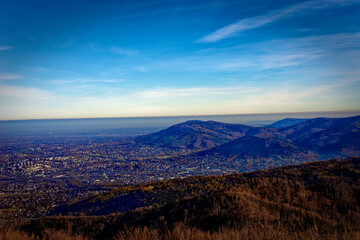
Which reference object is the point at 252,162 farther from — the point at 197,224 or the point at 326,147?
the point at 197,224

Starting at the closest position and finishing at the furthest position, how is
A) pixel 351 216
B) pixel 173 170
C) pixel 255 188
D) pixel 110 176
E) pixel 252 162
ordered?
pixel 351 216
pixel 255 188
pixel 110 176
pixel 173 170
pixel 252 162

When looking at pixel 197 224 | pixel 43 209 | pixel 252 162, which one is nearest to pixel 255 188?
pixel 197 224

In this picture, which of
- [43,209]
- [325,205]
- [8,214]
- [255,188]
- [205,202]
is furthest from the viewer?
[43,209]

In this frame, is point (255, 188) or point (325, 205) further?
point (255, 188)

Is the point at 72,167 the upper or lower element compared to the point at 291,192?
lower

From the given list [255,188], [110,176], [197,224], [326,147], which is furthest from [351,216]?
[326,147]

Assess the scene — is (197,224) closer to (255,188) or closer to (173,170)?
(255,188)

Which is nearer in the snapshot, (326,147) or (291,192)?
(291,192)

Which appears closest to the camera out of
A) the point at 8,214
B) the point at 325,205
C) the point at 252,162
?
the point at 325,205

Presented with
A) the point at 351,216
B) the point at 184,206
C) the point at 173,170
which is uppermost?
the point at 351,216
